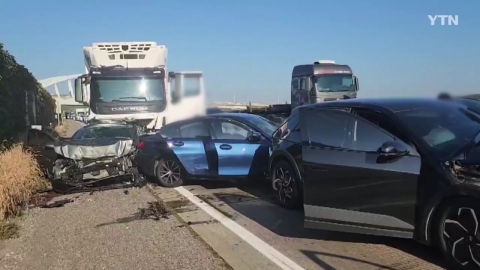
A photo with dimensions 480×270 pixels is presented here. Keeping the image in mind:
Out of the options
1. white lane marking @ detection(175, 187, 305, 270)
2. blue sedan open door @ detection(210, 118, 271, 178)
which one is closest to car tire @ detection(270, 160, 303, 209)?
white lane marking @ detection(175, 187, 305, 270)

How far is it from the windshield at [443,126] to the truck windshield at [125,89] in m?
9.55

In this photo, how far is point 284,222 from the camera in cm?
620

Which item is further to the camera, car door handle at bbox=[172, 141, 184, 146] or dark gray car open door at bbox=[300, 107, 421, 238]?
car door handle at bbox=[172, 141, 184, 146]

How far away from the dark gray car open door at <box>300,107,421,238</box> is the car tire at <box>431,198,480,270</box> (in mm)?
274

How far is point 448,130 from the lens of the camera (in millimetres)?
4758

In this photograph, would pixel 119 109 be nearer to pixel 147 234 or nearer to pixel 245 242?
pixel 147 234

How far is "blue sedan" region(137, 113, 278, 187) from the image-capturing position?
848 centimetres

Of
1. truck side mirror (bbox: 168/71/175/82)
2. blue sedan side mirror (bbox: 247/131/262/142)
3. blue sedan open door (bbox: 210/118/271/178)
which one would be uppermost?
truck side mirror (bbox: 168/71/175/82)

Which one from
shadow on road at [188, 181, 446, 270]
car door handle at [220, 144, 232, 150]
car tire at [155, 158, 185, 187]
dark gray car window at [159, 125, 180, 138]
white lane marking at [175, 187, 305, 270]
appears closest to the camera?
white lane marking at [175, 187, 305, 270]

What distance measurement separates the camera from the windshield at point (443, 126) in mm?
4516

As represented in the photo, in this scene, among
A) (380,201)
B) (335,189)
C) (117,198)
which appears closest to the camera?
(380,201)

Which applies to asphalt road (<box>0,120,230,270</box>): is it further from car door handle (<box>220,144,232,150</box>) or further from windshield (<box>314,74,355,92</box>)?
windshield (<box>314,74,355,92</box>)

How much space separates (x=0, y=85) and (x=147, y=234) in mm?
8008

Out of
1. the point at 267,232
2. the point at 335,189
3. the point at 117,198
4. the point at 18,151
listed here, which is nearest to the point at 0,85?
the point at 18,151
